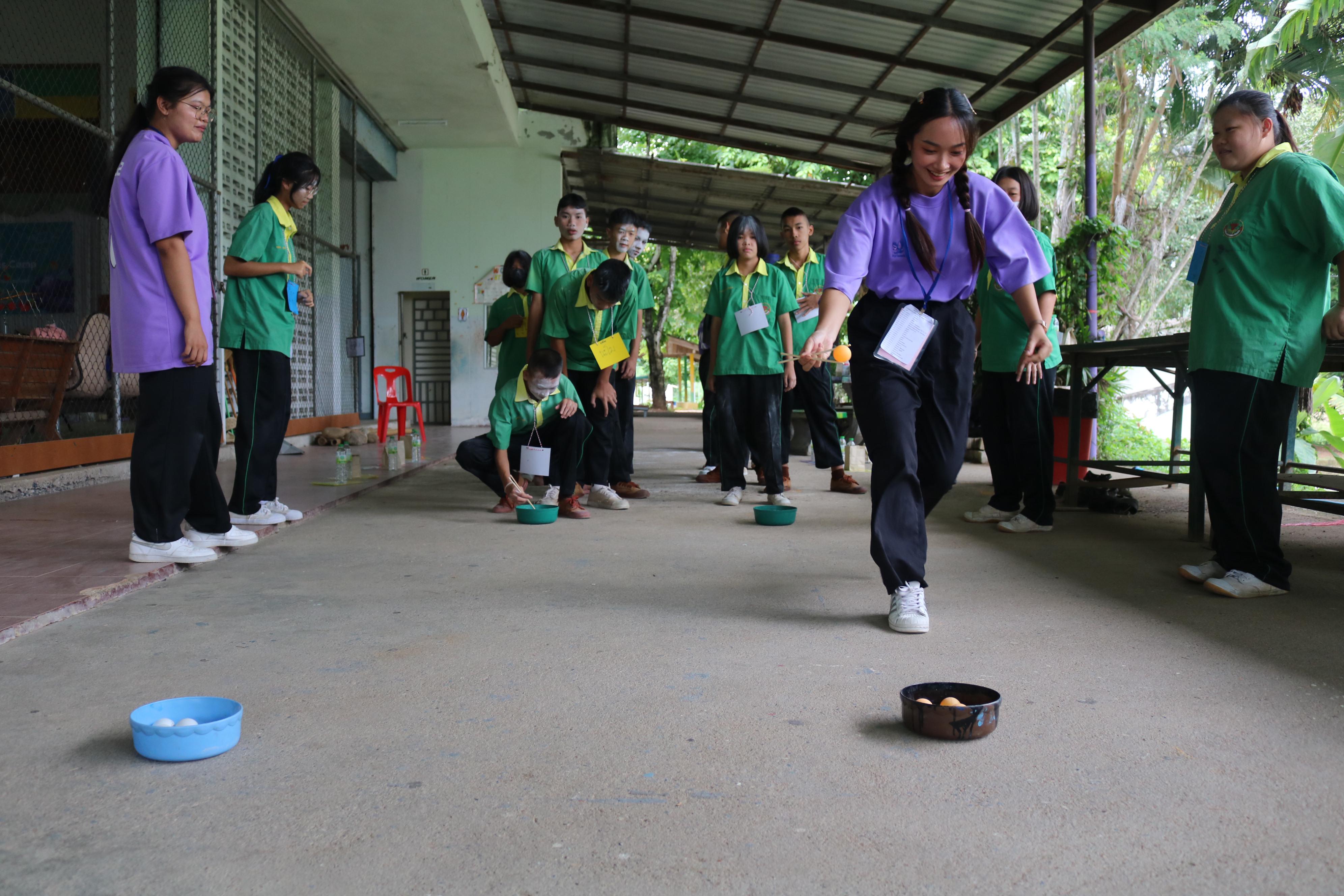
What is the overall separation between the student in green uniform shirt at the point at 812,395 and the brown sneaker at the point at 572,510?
1750 mm

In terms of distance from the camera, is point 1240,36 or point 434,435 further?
point 1240,36

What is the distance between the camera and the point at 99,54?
9109mm

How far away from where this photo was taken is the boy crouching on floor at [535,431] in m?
5.19

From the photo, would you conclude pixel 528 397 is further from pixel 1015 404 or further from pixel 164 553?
pixel 1015 404

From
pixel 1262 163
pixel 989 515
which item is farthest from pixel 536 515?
pixel 1262 163

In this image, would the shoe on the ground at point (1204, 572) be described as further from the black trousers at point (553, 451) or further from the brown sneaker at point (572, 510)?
the black trousers at point (553, 451)

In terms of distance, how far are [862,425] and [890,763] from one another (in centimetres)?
138

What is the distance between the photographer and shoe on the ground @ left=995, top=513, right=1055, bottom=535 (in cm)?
480

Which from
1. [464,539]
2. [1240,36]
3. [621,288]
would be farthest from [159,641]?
[1240,36]

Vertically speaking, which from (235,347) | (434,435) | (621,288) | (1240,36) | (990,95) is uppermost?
(1240,36)

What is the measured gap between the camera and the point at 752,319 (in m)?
5.49

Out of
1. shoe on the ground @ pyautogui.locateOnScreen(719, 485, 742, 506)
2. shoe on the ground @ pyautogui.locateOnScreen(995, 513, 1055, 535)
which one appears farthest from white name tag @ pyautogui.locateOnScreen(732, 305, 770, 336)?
shoe on the ground @ pyautogui.locateOnScreen(995, 513, 1055, 535)

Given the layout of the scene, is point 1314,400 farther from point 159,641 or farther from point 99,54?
point 99,54

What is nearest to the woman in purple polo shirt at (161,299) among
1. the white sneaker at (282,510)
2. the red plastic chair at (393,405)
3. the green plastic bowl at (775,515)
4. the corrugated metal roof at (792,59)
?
the white sneaker at (282,510)
